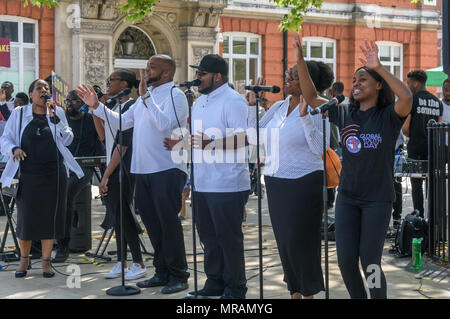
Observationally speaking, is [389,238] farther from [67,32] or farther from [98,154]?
[67,32]

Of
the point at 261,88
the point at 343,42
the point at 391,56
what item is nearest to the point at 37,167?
the point at 261,88

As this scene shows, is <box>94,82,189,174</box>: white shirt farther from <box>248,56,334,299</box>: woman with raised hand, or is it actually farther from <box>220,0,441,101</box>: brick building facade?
<box>220,0,441,101</box>: brick building facade

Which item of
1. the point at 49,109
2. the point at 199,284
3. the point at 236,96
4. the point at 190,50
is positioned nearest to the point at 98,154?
the point at 49,109

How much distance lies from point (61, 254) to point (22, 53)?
41.1 ft

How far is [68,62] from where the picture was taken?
63.3 ft

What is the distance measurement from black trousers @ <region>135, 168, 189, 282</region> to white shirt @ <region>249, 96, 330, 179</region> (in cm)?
135

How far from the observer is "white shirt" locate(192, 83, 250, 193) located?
600 cm

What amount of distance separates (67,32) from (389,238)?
12.5m

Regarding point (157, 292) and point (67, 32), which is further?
point (67, 32)

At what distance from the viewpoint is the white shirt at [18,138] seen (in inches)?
290

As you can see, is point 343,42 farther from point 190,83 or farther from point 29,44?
point 190,83

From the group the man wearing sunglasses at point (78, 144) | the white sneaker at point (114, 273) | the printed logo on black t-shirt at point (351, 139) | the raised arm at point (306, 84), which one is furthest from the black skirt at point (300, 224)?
the man wearing sunglasses at point (78, 144)

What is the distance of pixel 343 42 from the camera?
25.8 meters

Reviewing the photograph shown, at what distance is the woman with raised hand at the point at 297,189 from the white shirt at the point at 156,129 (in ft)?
4.43
